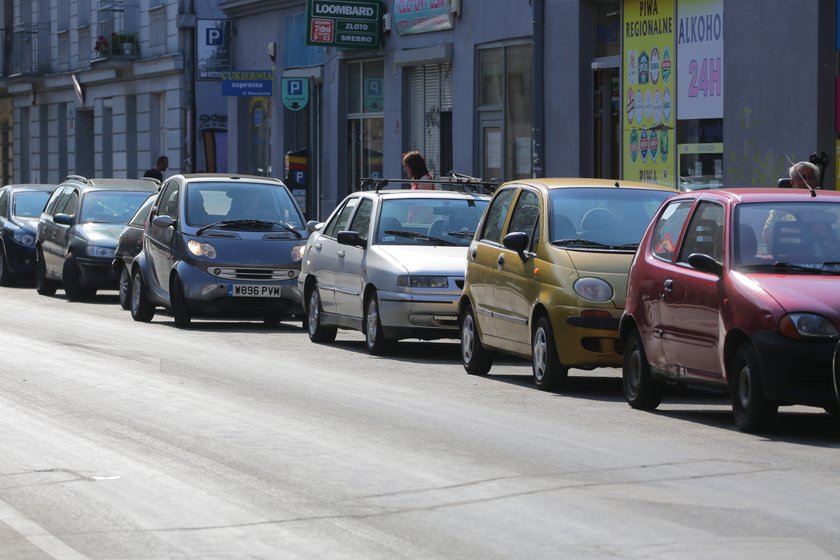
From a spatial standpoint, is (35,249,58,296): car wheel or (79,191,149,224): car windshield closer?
(79,191,149,224): car windshield

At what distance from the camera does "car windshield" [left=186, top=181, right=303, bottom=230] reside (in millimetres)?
20672

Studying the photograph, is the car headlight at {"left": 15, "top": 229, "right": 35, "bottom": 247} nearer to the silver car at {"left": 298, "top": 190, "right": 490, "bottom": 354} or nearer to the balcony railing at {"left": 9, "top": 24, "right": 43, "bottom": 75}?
the silver car at {"left": 298, "top": 190, "right": 490, "bottom": 354}

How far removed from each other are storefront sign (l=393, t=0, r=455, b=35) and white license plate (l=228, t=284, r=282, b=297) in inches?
410

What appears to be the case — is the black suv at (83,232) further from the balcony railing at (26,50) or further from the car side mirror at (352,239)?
the balcony railing at (26,50)

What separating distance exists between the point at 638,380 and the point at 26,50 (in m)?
46.7

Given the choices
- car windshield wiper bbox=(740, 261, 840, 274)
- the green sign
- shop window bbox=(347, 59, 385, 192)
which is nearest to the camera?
car windshield wiper bbox=(740, 261, 840, 274)

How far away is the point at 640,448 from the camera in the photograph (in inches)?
394

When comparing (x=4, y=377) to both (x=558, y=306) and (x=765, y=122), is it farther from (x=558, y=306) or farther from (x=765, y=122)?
(x=765, y=122)

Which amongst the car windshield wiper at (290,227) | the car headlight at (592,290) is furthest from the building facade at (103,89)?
the car headlight at (592,290)

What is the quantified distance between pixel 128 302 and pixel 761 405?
13.9m

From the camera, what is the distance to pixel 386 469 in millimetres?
9094

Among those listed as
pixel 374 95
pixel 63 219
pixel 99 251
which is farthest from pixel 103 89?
pixel 99 251

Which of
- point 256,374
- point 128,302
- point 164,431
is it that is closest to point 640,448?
point 164,431

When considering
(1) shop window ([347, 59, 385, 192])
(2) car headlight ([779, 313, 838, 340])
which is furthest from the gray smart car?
(1) shop window ([347, 59, 385, 192])
